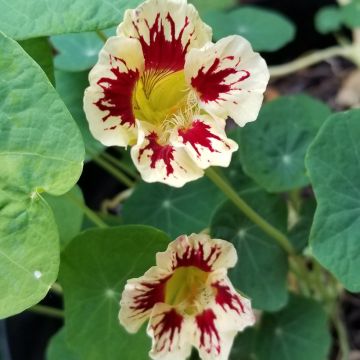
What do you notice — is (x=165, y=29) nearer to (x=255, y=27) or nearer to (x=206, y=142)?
(x=206, y=142)

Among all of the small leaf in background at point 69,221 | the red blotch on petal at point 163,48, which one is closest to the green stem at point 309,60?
the small leaf in background at point 69,221

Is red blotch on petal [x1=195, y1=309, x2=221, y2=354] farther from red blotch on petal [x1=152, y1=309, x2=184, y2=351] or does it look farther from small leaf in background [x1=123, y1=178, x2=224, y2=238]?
small leaf in background [x1=123, y1=178, x2=224, y2=238]

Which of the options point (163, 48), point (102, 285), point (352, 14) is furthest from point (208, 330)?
point (352, 14)

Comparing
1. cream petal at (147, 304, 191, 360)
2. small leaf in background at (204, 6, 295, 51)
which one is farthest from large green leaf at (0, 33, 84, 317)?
small leaf in background at (204, 6, 295, 51)

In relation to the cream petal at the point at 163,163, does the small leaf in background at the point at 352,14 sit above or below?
below

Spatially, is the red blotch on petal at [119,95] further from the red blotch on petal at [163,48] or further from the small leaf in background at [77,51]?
the small leaf in background at [77,51]

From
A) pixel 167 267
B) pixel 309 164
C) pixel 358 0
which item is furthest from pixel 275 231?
pixel 358 0

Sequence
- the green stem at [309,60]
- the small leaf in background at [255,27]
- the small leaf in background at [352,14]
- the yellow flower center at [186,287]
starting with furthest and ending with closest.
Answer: the green stem at [309,60], the small leaf in background at [352,14], the small leaf in background at [255,27], the yellow flower center at [186,287]
